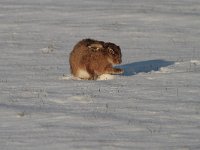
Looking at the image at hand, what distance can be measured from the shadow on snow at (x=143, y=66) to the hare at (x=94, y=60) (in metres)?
0.66

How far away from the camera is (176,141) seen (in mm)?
8250

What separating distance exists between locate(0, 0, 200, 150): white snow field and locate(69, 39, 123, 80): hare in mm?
190

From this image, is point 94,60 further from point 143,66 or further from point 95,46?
point 143,66

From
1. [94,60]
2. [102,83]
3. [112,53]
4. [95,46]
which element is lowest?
[102,83]

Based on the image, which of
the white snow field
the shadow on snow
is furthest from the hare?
the shadow on snow

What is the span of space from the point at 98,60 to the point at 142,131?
385 cm

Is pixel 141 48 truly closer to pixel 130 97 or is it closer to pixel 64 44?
pixel 64 44

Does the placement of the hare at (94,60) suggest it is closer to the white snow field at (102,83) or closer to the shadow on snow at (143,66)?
the white snow field at (102,83)

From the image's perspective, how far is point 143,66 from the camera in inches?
561

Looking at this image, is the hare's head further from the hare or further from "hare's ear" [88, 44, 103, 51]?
"hare's ear" [88, 44, 103, 51]

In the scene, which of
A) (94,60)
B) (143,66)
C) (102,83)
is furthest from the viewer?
(143,66)

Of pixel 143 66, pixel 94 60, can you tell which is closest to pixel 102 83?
pixel 94 60

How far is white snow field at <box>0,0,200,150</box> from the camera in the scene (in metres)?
8.48

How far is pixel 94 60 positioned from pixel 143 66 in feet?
6.82
